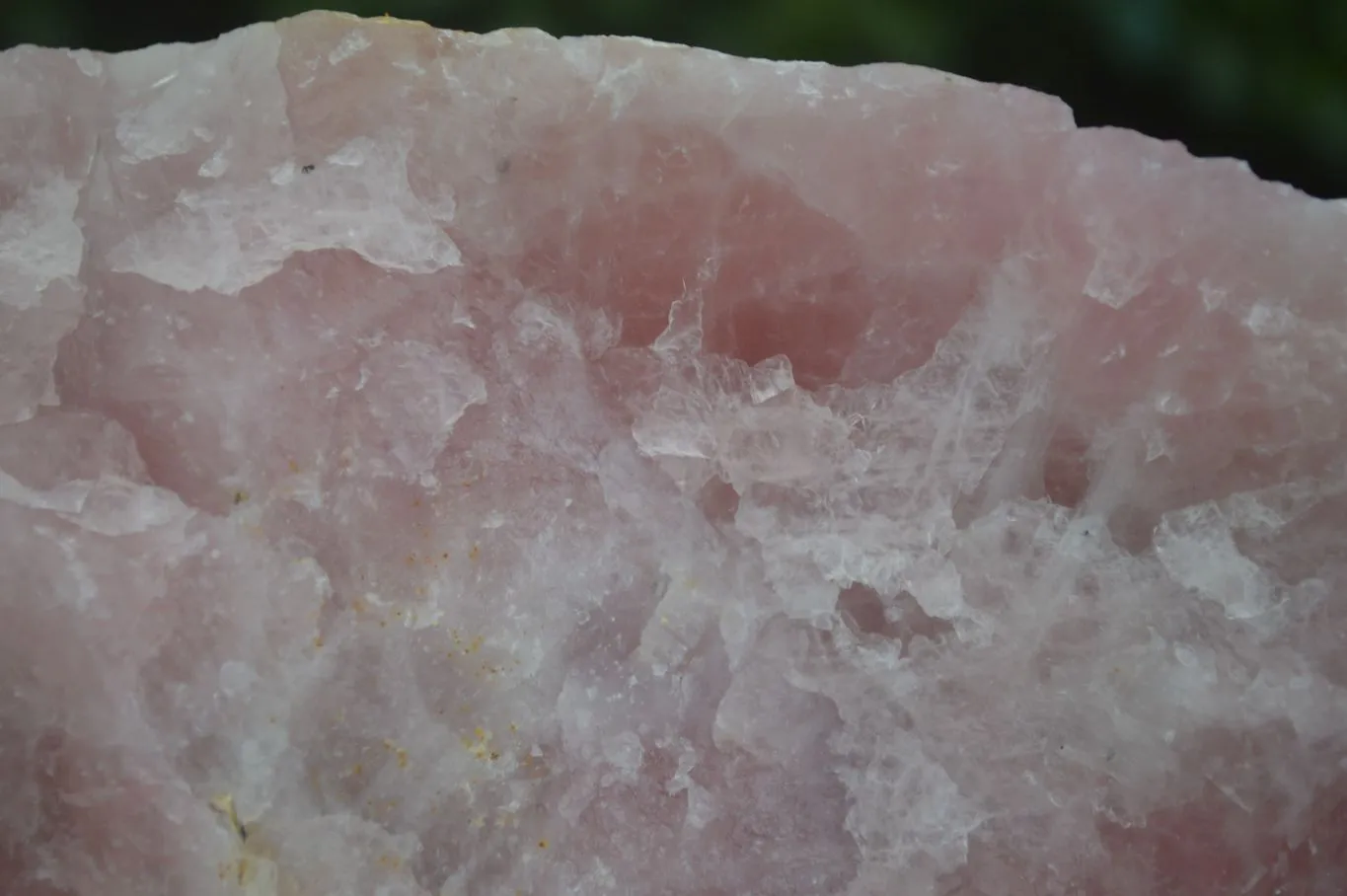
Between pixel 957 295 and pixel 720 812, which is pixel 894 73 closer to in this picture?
pixel 957 295

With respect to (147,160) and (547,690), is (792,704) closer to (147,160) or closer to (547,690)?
(547,690)

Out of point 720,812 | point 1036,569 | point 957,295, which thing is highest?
point 957,295

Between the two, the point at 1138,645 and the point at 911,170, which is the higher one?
the point at 911,170

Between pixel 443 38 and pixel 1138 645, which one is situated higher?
pixel 443 38


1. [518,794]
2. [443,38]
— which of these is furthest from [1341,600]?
[443,38]

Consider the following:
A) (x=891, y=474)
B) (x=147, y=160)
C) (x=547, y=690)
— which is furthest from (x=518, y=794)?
(x=147, y=160)
